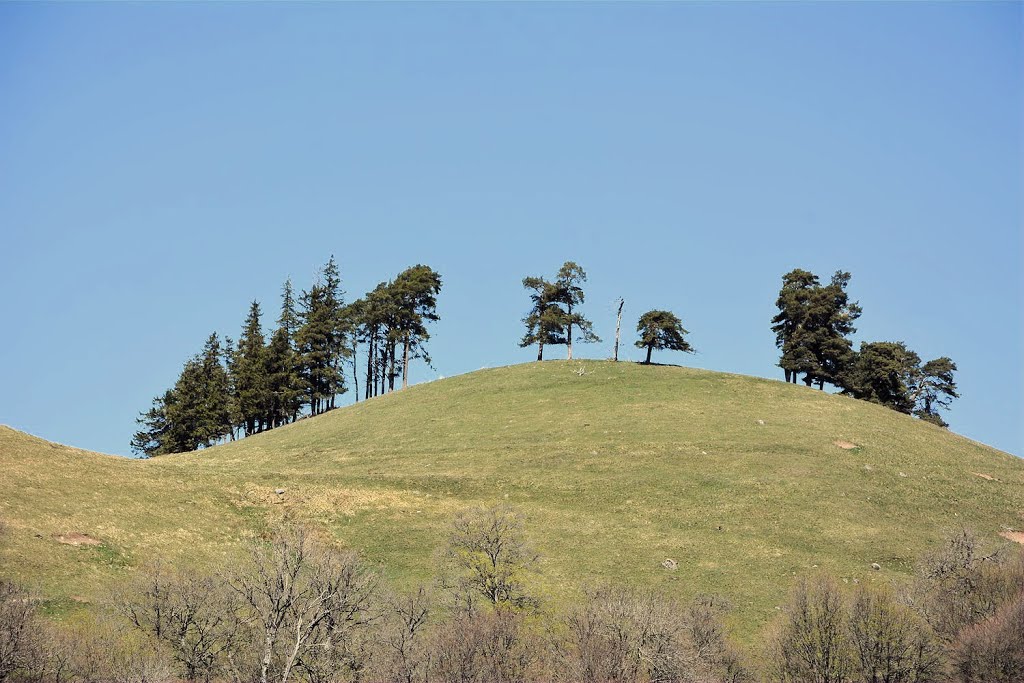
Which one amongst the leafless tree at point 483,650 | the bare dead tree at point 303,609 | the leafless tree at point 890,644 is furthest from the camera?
the leafless tree at point 890,644

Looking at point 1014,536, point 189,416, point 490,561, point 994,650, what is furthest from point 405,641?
point 189,416

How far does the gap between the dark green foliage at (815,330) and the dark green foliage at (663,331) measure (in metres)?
14.9

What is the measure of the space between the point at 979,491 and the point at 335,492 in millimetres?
51881

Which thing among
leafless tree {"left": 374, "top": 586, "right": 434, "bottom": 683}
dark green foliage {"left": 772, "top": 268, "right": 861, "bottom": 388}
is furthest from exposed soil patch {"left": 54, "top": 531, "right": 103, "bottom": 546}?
dark green foliage {"left": 772, "top": 268, "right": 861, "bottom": 388}

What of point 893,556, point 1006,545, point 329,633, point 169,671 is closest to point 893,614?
point 893,556

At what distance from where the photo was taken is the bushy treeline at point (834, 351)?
112250mm

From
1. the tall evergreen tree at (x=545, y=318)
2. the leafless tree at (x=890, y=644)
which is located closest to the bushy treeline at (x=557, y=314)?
the tall evergreen tree at (x=545, y=318)

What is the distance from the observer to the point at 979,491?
74125 mm

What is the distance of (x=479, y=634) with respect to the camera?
1880 inches

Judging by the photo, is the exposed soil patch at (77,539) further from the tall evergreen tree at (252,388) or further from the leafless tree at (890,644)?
the tall evergreen tree at (252,388)

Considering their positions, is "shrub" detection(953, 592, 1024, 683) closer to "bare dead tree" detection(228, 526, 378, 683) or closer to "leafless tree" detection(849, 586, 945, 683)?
"leafless tree" detection(849, 586, 945, 683)

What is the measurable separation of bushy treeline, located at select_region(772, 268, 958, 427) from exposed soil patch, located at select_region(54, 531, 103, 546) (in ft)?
276

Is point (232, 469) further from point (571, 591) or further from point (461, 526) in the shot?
point (571, 591)

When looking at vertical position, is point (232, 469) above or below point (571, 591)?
above
